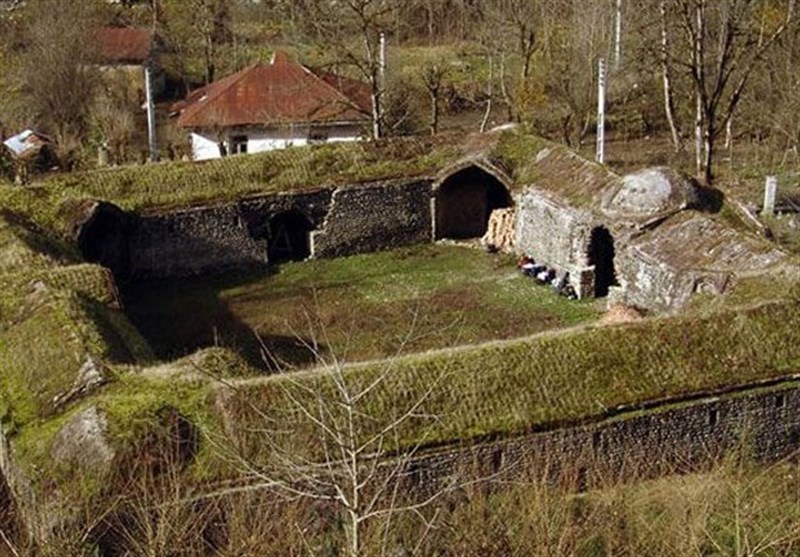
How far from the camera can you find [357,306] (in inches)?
1056

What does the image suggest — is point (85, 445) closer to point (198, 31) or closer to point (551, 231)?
point (551, 231)

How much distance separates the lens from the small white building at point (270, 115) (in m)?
38.7

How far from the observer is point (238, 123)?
3847 centimetres

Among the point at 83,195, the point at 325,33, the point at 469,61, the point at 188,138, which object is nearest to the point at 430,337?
the point at 83,195

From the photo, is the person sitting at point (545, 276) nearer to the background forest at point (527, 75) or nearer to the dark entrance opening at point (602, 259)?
the dark entrance opening at point (602, 259)

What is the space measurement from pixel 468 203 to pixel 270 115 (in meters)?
9.76

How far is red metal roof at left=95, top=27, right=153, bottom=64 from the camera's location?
168 ft

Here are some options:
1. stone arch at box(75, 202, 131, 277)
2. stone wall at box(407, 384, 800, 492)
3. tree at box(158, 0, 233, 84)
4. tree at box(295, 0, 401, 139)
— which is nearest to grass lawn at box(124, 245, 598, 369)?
stone arch at box(75, 202, 131, 277)

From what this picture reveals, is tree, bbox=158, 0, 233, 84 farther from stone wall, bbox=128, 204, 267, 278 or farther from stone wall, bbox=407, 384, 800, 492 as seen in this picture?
stone wall, bbox=407, 384, 800, 492

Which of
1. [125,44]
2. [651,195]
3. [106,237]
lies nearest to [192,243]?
[106,237]

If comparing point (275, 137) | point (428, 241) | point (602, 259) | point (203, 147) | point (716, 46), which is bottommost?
point (428, 241)

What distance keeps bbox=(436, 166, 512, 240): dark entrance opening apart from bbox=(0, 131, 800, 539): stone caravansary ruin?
0.05m

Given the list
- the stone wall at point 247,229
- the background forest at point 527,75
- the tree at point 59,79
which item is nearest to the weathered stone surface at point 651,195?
the background forest at point 527,75

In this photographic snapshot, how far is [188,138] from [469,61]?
17.9 meters
